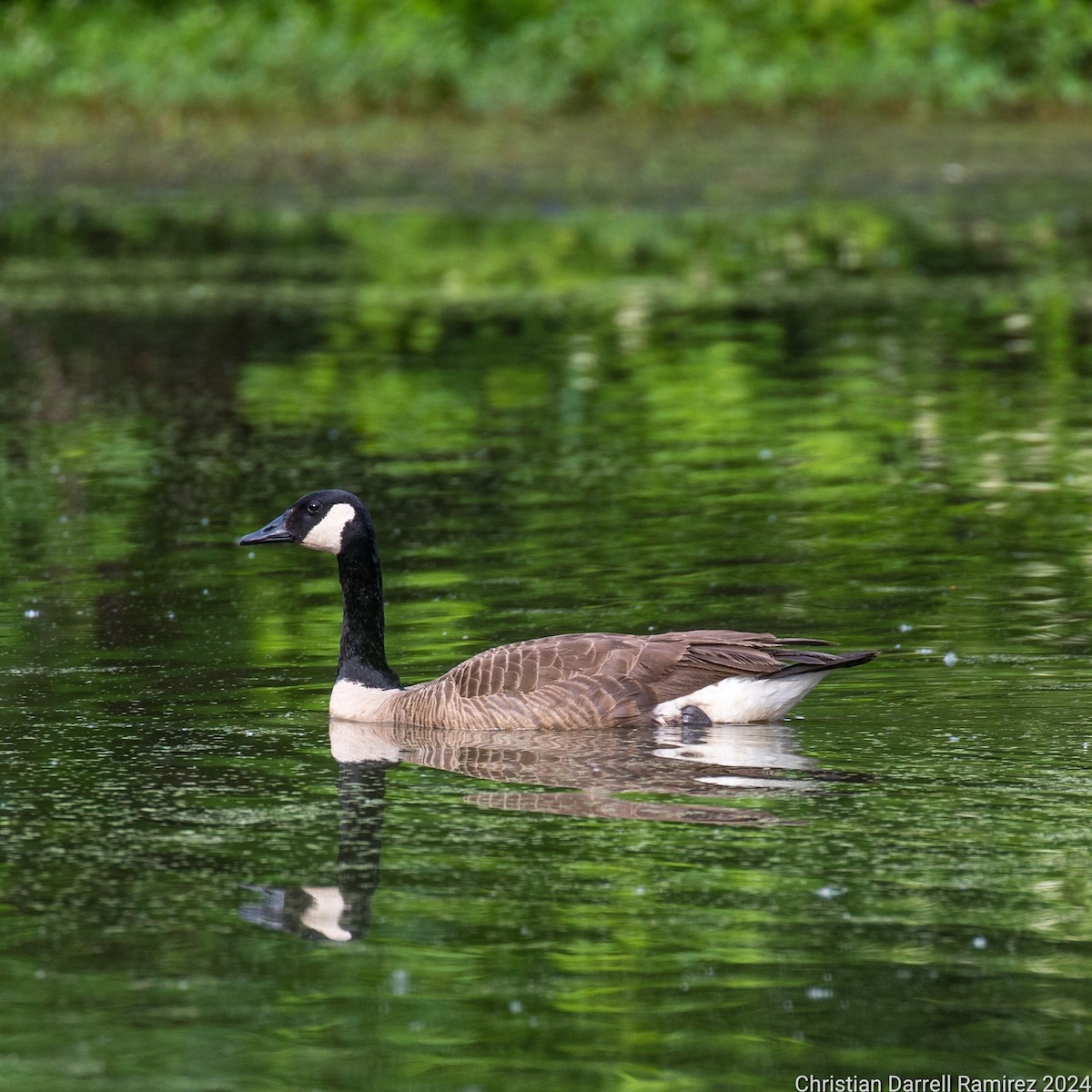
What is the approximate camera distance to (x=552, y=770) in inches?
306

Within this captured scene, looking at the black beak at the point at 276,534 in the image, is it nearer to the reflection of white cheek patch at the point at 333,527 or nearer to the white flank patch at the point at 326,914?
the reflection of white cheek patch at the point at 333,527

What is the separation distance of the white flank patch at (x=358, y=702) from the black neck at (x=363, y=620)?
0.03 m

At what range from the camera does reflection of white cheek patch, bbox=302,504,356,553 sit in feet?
29.5

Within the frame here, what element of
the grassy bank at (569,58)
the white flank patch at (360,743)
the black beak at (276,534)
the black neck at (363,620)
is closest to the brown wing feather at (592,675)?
the white flank patch at (360,743)

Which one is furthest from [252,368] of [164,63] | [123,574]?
[164,63]

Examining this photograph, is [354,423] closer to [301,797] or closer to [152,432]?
[152,432]

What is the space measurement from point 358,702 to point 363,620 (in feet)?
1.30

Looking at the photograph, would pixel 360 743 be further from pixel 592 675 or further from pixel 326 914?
pixel 326 914

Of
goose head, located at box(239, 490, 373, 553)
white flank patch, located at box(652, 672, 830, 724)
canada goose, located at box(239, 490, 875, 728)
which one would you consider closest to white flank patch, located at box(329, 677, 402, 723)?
canada goose, located at box(239, 490, 875, 728)

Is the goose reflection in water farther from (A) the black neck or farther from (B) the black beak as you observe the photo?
(B) the black beak

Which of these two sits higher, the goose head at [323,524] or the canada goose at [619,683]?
the goose head at [323,524]

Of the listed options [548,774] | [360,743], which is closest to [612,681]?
[548,774]

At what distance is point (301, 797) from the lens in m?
7.50

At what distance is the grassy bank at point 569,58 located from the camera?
32.8m
